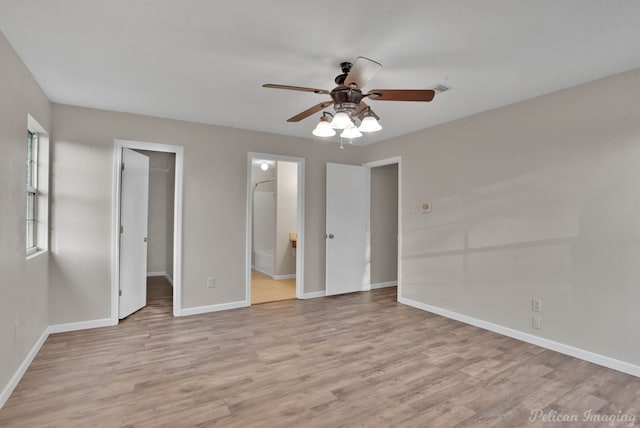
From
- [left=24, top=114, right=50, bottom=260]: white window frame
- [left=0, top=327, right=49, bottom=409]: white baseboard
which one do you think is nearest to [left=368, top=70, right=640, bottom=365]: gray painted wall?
[left=0, top=327, right=49, bottom=409]: white baseboard

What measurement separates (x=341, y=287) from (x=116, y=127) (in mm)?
3731

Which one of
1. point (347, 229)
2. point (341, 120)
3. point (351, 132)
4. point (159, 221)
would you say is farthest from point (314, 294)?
point (159, 221)

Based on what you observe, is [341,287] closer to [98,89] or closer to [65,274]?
[65,274]

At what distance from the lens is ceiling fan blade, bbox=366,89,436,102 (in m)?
2.26

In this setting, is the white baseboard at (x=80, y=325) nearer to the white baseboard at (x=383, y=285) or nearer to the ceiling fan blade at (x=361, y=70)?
the ceiling fan blade at (x=361, y=70)

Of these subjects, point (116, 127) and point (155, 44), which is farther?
point (116, 127)

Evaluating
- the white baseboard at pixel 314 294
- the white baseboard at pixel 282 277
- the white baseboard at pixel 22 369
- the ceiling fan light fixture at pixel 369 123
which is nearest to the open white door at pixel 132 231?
the white baseboard at pixel 22 369

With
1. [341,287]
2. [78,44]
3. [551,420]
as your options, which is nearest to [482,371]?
[551,420]

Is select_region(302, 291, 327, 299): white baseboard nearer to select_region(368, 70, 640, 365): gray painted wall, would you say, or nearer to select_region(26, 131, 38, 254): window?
select_region(368, 70, 640, 365): gray painted wall

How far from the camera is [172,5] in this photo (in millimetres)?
1901

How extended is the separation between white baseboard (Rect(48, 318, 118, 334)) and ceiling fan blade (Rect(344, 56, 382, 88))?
3.64m

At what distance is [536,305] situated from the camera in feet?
10.7

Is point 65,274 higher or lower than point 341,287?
higher

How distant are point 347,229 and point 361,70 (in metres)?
3.39
